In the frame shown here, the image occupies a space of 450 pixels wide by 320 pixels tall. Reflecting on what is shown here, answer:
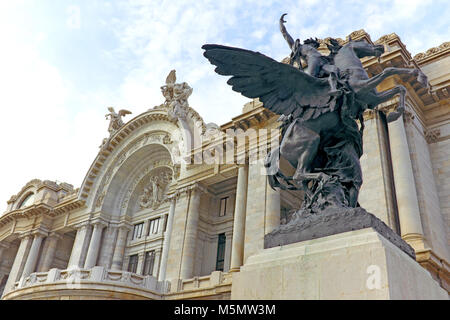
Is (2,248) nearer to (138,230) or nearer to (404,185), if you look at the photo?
(138,230)

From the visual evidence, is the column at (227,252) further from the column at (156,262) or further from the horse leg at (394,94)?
the horse leg at (394,94)

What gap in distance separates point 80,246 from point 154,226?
5.74 meters

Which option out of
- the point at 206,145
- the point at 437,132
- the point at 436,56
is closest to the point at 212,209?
the point at 206,145

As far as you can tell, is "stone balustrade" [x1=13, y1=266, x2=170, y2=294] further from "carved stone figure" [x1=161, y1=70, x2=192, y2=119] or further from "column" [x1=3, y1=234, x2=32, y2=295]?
"column" [x1=3, y1=234, x2=32, y2=295]

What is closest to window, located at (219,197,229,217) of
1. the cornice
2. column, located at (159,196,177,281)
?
column, located at (159,196,177,281)

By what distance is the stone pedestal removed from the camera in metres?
3.43

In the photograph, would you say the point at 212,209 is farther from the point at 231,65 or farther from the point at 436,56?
the point at 231,65

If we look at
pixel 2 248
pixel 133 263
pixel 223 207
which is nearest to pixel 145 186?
pixel 133 263

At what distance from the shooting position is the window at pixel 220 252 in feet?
74.8

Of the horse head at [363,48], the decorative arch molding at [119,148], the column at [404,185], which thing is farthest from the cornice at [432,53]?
the horse head at [363,48]

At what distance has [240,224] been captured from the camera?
1945cm

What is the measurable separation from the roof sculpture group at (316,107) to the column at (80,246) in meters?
25.1
